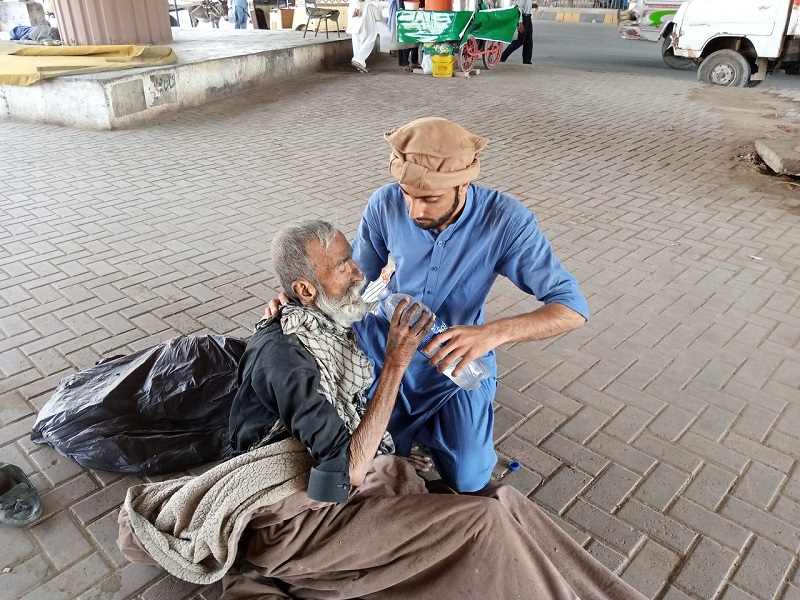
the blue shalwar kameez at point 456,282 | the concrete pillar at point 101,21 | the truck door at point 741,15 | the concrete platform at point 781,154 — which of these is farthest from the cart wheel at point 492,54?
the blue shalwar kameez at point 456,282

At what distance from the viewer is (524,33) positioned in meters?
13.5

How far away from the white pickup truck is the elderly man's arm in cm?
1055

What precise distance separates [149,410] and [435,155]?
1701mm

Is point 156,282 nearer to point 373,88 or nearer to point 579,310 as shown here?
point 579,310

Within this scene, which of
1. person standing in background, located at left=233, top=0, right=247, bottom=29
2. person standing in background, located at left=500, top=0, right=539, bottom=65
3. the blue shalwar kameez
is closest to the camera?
the blue shalwar kameez

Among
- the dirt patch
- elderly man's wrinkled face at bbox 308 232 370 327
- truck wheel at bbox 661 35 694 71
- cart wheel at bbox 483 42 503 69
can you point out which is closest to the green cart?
cart wheel at bbox 483 42 503 69

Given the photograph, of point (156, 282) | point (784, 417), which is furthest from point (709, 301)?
point (156, 282)

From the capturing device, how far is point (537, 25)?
22.5 meters

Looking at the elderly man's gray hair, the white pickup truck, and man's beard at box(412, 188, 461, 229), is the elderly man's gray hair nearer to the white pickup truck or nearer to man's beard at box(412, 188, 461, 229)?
man's beard at box(412, 188, 461, 229)

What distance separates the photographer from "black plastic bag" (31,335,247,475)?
2705 millimetres

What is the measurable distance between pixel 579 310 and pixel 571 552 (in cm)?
77

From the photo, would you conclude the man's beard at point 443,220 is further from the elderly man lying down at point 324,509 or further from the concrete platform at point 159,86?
the concrete platform at point 159,86

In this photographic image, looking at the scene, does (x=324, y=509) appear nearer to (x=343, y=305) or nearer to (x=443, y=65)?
(x=343, y=305)

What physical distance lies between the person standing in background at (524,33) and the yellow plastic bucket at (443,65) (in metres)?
2.26
